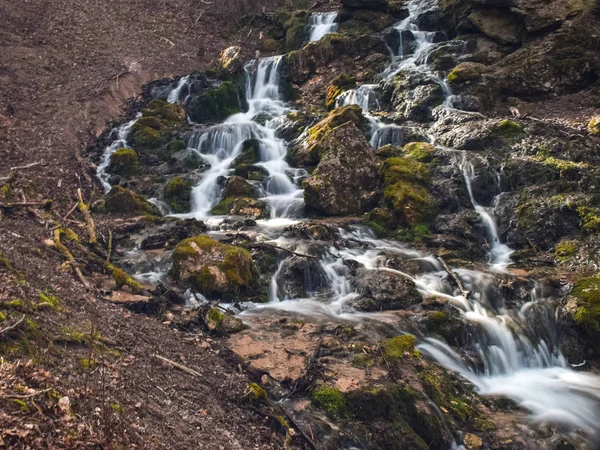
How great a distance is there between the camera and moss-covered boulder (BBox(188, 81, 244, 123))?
2306 centimetres

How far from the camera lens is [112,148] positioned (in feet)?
63.3

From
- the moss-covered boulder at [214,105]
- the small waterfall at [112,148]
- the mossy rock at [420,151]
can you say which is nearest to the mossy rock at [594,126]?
the mossy rock at [420,151]

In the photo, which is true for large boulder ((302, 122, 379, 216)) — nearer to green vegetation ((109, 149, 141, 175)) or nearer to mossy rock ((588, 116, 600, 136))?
mossy rock ((588, 116, 600, 136))

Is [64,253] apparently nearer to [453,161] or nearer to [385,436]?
[385,436]

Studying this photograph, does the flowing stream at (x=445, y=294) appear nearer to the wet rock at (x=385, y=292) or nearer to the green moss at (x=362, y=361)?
the wet rock at (x=385, y=292)

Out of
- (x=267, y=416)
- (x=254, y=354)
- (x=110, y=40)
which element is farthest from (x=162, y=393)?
(x=110, y=40)

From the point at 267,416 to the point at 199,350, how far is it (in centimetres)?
188

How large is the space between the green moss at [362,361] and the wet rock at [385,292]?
225 centimetres

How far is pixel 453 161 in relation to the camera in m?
14.7

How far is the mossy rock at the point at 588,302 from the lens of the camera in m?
8.29

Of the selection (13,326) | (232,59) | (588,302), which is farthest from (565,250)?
(232,59)

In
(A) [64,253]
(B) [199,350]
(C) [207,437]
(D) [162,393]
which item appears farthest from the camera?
(A) [64,253]

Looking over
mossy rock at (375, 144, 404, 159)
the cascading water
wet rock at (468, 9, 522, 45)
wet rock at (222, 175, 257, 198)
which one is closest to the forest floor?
the cascading water

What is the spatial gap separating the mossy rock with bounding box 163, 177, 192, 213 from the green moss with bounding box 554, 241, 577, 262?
11.7 metres
